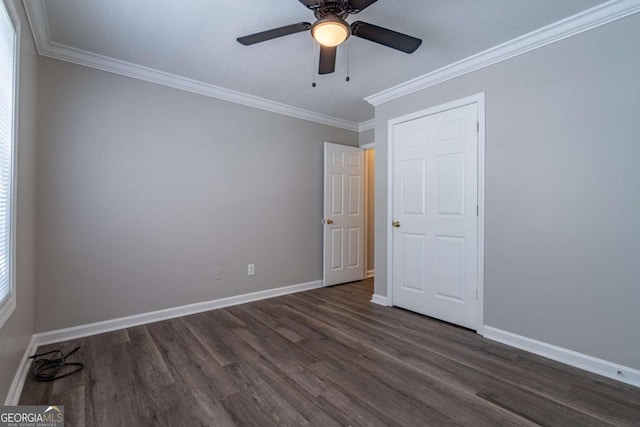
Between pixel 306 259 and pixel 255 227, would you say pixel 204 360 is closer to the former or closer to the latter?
pixel 255 227

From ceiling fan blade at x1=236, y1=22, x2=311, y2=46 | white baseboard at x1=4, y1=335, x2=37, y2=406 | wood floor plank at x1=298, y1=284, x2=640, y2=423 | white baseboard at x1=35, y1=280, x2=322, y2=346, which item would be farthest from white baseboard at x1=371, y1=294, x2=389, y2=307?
white baseboard at x1=4, y1=335, x2=37, y2=406

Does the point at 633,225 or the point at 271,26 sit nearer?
the point at 633,225

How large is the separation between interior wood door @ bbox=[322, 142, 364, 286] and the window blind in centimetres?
307

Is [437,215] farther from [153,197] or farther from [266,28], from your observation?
[153,197]

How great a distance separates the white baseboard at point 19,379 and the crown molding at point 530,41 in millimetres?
3831

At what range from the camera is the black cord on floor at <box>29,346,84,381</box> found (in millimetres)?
1902

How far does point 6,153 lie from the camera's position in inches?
62.3

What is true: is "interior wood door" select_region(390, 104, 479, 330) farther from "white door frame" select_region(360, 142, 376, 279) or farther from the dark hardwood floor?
"white door frame" select_region(360, 142, 376, 279)

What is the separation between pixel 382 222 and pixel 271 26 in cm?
228

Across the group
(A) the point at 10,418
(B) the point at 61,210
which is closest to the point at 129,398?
(A) the point at 10,418

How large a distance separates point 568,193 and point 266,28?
2.56 m

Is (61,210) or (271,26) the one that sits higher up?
(271,26)

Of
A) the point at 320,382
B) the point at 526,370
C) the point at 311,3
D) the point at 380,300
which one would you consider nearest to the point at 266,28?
the point at 311,3

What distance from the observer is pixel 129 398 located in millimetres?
1717
